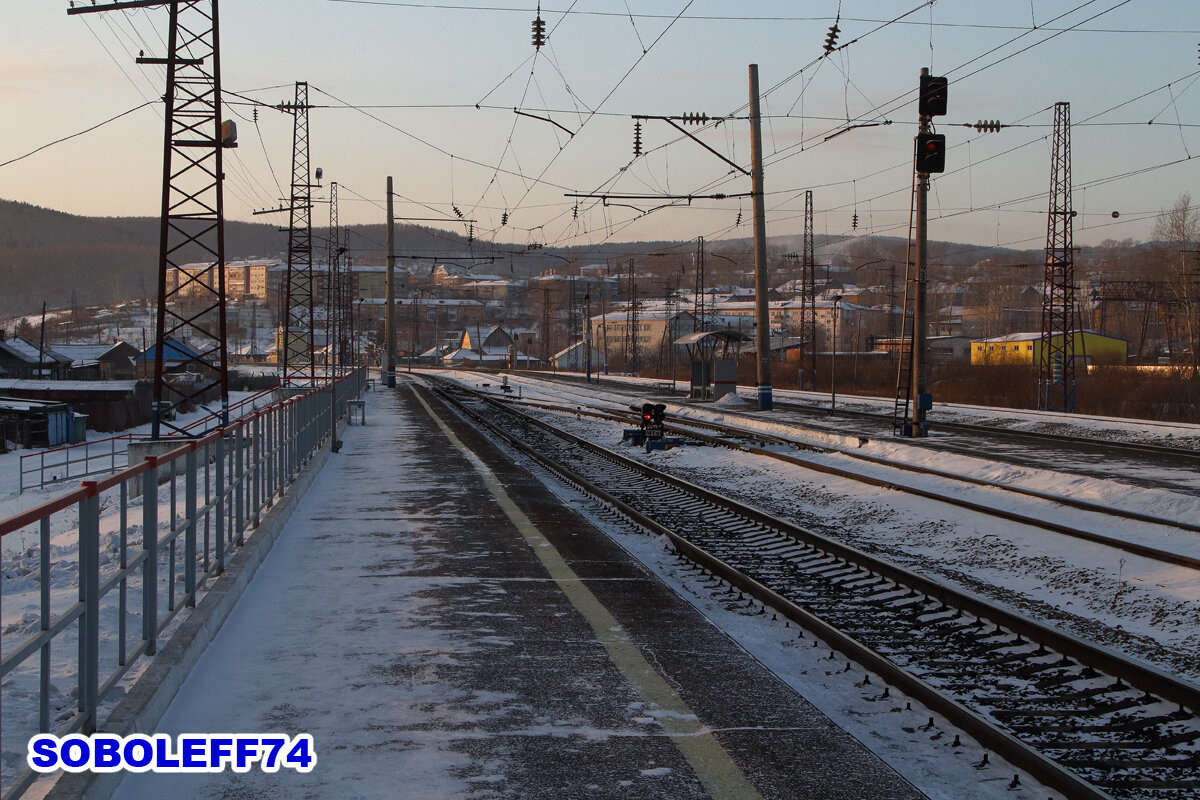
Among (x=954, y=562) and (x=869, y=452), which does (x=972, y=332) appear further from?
(x=954, y=562)

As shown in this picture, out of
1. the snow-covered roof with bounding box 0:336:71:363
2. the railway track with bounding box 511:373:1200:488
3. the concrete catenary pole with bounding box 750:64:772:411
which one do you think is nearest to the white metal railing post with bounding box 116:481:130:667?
the railway track with bounding box 511:373:1200:488

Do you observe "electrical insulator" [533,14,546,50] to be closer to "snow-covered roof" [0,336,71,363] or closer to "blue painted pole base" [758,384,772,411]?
"blue painted pole base" [758,384,772,411]

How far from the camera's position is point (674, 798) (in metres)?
4.74

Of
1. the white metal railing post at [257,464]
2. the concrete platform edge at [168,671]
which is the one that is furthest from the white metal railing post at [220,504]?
the white metal railing post at [257,464]

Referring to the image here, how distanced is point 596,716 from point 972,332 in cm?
18577

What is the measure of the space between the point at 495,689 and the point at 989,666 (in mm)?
3441

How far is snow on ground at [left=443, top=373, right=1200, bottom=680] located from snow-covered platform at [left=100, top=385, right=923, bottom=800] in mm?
3549

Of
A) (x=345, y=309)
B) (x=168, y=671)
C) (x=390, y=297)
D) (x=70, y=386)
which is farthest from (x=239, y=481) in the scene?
(x=345, y=309)

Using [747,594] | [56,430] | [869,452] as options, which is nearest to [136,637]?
[747,594]

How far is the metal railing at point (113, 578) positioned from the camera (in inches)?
175

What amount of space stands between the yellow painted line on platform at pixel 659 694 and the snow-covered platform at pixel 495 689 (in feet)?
0.05

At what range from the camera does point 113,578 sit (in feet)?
17.9

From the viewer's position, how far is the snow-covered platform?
4.96m

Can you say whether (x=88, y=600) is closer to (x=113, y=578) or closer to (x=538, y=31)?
(x=113, y=578)
